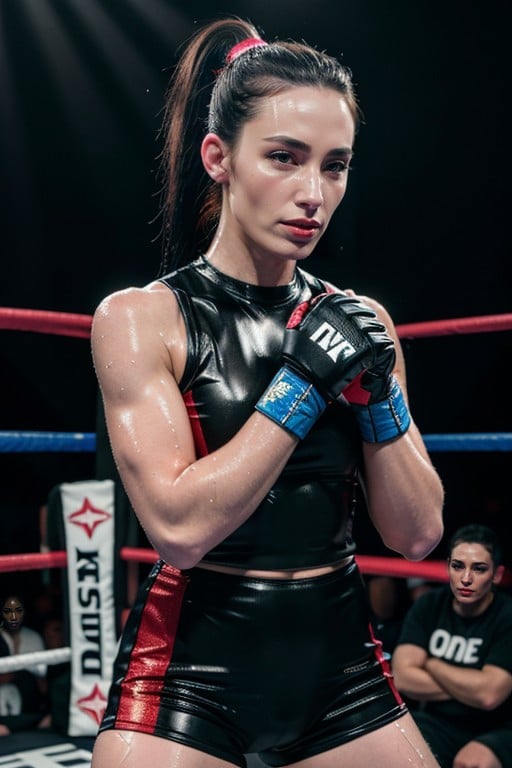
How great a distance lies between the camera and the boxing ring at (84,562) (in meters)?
2.33

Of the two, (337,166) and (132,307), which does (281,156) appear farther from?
(132,307)

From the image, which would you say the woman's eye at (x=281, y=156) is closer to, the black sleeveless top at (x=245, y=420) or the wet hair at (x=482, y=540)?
the black sleeveless top at (x=245, y=420)

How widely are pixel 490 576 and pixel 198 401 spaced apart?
5.21ft

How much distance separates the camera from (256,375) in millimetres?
1187

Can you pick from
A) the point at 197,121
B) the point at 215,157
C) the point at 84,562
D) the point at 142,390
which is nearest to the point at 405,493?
the point at 142,390

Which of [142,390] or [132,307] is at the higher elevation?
[132,307]

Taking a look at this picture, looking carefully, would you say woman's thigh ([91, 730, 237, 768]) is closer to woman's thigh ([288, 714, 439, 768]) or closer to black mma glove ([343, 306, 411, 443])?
woman's thigh ([288, 714, 439, 768])

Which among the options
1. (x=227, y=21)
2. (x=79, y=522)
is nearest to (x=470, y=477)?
(x=79, y=522)

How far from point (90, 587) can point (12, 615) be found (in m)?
0.29

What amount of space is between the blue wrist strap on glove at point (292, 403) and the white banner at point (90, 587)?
1533 millimetres

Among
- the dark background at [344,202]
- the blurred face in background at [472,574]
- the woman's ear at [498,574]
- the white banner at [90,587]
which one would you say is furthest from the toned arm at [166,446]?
the dark background at [344,202]

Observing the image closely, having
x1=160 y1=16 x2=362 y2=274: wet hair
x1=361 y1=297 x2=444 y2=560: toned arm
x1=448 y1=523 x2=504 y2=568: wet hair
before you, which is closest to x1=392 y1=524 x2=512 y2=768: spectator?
x1=448 y1=523 x2=504 y2=568: wet hair

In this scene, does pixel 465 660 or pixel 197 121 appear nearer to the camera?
pixel 197 121

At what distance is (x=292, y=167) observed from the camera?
1.15m
